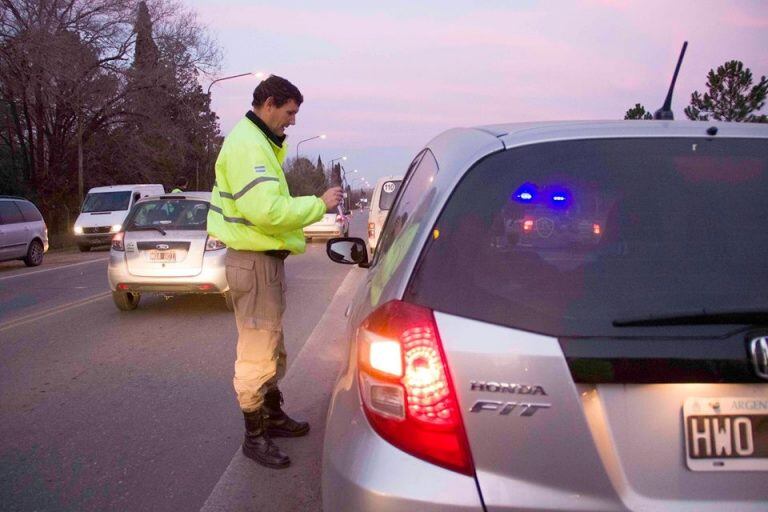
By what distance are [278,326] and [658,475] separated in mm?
2441

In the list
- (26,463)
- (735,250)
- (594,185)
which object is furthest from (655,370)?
(26,463)

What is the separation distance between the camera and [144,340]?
7.38 metres

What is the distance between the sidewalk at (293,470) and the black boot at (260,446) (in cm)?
7

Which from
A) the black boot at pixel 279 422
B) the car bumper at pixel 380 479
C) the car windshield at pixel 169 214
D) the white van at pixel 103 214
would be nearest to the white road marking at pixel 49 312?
the car windshield at pixel 169 214

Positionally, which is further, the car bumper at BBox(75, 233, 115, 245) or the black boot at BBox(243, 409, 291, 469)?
the car bumper at BBox(75, 233, 115, 245)

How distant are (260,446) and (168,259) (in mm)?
5345

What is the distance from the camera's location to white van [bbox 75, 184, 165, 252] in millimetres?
21766

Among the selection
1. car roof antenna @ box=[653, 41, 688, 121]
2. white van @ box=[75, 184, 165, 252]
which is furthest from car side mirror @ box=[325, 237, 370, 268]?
white van @ box=[75, 184, 165, 252]

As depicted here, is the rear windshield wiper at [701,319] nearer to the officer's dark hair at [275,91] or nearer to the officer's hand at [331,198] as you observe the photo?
the officer's hand at [331,198]

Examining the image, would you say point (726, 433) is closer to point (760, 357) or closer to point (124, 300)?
point (760, 357)

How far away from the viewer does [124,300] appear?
9086 mm

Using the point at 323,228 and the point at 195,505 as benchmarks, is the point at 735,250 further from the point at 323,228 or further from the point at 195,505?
the point at 323,228

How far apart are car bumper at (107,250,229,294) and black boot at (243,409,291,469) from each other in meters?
4.80

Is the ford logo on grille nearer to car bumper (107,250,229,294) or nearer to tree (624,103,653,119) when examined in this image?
car bumper (107,250,229,294)
